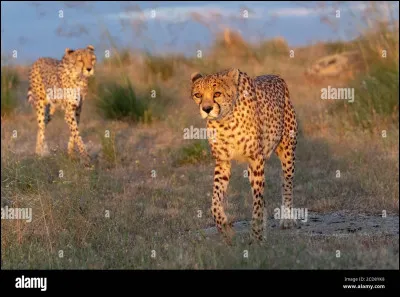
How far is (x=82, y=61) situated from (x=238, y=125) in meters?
4.79

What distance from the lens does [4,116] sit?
1344 centimetres

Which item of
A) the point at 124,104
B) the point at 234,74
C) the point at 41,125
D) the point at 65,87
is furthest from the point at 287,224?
the point at 124,104

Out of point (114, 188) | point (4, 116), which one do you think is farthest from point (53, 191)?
point (4, 116)

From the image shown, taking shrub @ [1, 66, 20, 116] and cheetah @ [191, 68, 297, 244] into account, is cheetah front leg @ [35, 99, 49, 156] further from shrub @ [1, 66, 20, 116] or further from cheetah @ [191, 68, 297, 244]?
cheetah @ [191, 68, 297, 244]

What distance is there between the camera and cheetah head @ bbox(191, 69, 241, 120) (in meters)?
5.50

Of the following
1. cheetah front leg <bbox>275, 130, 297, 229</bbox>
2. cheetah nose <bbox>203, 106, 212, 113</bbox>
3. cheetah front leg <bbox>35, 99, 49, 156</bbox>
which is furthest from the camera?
cheetah front leg <bbox>35, 99, 49, 156</bbox>

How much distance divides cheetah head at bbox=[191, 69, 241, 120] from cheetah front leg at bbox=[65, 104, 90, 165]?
13.7ft

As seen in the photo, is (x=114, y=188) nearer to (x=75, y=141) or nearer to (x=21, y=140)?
(x=75, y=141)

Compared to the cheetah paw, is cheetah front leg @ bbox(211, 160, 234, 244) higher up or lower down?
higher up

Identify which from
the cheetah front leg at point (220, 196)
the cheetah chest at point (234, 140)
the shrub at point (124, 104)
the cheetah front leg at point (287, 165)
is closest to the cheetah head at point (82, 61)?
the shrub at point (124, 104)

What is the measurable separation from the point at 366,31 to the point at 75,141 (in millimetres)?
5305

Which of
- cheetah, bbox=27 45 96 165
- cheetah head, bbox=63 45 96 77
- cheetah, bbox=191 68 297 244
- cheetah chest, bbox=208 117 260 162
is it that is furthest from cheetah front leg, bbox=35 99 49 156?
cheetah chest, bbox=208 117 260 162

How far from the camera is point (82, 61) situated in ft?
33.3

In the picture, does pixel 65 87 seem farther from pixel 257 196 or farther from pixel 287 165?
pixel 257 196
